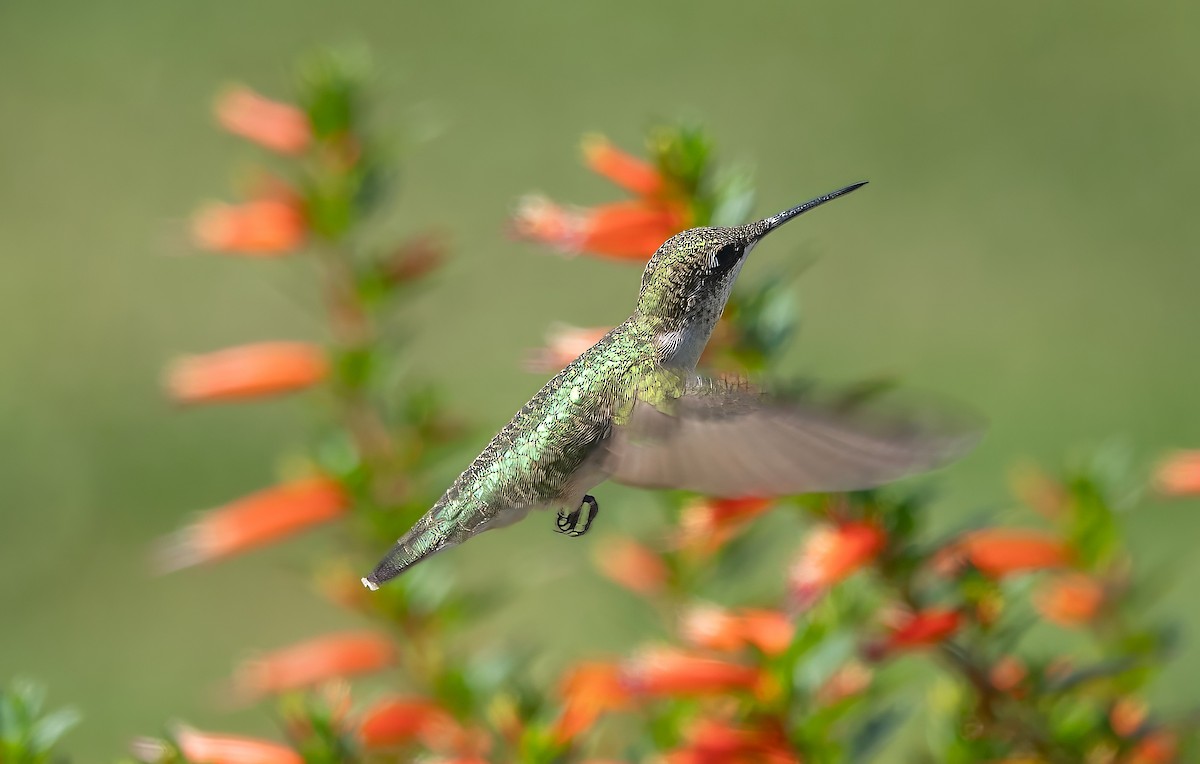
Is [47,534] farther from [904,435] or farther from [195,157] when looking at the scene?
[904,435]

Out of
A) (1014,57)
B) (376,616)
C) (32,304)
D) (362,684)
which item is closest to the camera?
(376,616)

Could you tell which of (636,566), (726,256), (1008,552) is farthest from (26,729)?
(1008,552)

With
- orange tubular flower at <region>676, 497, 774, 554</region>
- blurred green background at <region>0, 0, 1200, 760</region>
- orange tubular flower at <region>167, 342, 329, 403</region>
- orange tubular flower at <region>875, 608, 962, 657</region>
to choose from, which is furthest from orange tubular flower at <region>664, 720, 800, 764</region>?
blurred green background at <region>0, 0, 1200, 760</region>

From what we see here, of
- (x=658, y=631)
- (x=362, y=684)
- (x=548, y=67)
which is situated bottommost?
(x=658, y=631)

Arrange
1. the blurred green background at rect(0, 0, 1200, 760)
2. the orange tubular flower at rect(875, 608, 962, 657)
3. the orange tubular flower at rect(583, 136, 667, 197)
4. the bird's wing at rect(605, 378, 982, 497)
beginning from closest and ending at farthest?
1. the bird's wing at rect(605, 378, 982, 497)
2. the orange tubular flower at rect(875, 608, 962, 657)
3. the orange tubular flower at rect(583, 136, 667, 197)
4. the blurred green background at rect(0, 0, 1200, 760)

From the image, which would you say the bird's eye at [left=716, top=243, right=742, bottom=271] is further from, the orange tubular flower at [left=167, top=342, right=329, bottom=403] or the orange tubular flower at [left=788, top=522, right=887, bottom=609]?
the orange tubular flower at [left=167, top=342, right=329, bottom=403]

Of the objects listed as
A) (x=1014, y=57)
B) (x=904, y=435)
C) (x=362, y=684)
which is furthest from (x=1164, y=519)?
(x=904, y=435)

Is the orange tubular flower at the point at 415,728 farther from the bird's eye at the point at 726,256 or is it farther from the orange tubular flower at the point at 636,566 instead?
the bird's eye at the point at 726,256
